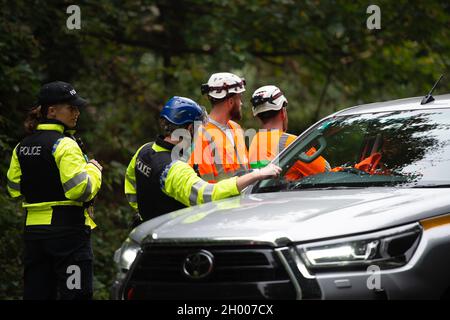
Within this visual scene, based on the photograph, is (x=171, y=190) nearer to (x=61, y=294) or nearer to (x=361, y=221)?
(x=61, y=294)

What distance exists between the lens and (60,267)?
6496 mm

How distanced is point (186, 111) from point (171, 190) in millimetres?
635

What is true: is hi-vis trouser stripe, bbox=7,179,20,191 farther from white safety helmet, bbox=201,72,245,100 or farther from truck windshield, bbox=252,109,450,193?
truck windshield, bbox=252,109,450,193

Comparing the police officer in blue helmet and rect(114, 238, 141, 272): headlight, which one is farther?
the police officer in blue helmet

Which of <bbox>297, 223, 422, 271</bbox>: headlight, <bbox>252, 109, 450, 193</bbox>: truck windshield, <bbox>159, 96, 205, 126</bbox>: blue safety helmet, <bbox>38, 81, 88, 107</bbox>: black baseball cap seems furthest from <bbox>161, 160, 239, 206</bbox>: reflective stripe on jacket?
<bbox>297, 223, 422, 271</bbox>: headlight

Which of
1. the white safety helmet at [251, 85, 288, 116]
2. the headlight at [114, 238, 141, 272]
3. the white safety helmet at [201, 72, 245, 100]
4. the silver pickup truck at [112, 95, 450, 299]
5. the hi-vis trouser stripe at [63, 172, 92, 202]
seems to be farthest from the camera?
the white safety helmet at [251, 85, 288, 116]

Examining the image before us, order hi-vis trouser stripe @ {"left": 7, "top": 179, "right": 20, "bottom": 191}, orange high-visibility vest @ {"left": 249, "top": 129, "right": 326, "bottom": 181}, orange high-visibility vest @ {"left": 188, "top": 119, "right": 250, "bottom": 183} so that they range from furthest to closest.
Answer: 1. orange high-visibility vest @ {"left": 249, "top": 129, "right": 326, "bottom": 181}
2. hi-vis trouser stripe @ {"left": 7, "top": 179, "right": 20, "bottom": 191}
3. orange high-visibility vest @ {"left": 188, "top": 119, "right": 250, "bottom": 183}

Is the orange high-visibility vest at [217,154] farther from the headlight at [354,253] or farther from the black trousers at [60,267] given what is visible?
the headlight at [354,253]

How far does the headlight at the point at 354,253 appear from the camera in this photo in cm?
436

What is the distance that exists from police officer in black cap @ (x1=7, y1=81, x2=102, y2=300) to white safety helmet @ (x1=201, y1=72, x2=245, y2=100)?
115 cm

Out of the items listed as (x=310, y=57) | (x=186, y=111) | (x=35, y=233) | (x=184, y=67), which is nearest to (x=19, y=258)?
(x=35, y=233)

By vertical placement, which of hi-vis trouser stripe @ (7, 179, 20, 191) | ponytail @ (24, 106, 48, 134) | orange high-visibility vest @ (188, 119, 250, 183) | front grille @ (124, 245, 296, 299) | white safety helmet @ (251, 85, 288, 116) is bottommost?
front grille @ (124, 245, 296, 299)

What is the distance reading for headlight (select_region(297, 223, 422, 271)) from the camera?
4363 mm

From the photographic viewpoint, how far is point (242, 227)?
4.57m
